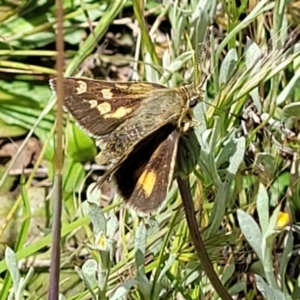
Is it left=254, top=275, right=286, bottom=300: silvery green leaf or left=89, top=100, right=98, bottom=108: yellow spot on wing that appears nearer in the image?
left=254, top=275, right=286, bottom=300: silvery green leaf

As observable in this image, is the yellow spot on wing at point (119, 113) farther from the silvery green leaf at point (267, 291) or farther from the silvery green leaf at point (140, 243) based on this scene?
the silvery green leaf at point (267, 291)

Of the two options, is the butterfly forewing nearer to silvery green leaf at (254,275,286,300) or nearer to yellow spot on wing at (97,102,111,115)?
yellow spot on wing at (97,102,111,115)

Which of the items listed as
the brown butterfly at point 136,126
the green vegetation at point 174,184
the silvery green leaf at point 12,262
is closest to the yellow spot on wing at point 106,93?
the brown butterfly at point 136,126

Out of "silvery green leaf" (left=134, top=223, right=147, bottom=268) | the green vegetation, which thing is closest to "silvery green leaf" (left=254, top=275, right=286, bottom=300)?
the green vegetation

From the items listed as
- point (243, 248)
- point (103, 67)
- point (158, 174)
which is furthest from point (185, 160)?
point (103, 67)

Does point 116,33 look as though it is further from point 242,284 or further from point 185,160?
point 185,160
